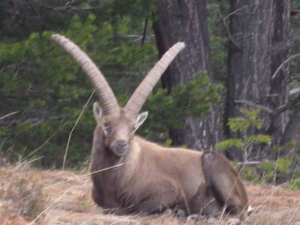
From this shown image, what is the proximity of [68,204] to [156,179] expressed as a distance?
1.02 m

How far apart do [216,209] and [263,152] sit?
5849 mm

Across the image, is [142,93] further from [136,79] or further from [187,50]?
[136,79]

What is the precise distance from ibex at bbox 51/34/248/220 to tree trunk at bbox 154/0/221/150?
5.09 meters

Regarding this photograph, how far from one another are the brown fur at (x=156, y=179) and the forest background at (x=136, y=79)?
1.53 meters

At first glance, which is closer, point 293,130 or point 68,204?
point 68,204

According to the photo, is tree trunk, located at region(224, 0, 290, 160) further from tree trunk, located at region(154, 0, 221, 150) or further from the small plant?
the small plant

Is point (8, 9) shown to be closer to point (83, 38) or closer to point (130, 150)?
point (83, 38)

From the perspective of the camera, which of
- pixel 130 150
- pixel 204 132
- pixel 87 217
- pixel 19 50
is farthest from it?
pixel 204 132

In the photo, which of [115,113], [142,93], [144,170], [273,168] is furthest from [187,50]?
[115,113]

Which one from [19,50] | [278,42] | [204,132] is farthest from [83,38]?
[278,42]

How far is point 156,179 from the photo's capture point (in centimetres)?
779

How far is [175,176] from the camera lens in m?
7.94

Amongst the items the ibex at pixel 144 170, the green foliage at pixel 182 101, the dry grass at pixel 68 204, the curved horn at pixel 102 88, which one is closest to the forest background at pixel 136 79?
the green foliage at pixel 182 101

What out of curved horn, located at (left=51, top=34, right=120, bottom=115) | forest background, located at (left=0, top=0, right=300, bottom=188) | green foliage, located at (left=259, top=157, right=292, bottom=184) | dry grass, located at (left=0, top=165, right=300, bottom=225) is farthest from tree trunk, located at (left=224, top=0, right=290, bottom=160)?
curved horn, located at (left=51, top=34, right=120, bottom=115)
